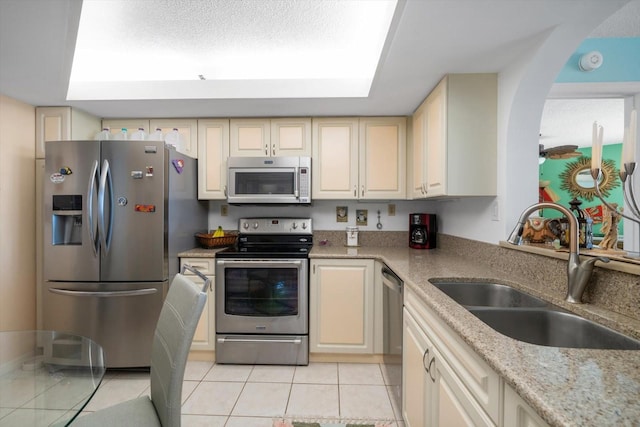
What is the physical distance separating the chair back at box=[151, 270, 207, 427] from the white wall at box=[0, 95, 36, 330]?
2.03 metres

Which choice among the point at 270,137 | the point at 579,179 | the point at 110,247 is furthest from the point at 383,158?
the point at 579,179

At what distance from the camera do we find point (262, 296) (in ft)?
7.64

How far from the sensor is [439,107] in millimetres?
1954

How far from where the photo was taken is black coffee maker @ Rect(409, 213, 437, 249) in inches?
105

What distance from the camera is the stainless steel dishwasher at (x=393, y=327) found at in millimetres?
1691

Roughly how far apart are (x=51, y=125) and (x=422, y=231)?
10.8 ft

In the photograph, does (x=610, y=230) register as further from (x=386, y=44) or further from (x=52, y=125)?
(x=52, y=125)

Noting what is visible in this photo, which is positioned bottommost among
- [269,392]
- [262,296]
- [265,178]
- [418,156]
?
[269,392]

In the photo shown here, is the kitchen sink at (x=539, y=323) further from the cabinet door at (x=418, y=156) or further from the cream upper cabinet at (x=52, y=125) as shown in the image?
the cream upper cabinet at (x=52, y=125)

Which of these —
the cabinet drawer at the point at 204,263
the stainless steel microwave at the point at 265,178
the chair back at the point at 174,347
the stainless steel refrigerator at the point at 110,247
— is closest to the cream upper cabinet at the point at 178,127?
the stainless steel microwave at the point at 265,178

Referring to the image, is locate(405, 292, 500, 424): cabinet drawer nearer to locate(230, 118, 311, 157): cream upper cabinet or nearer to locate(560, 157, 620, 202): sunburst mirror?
locate(230, 118, 311, 157): cream upper cabinet

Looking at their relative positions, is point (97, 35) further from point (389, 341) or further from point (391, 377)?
point (391, 377)

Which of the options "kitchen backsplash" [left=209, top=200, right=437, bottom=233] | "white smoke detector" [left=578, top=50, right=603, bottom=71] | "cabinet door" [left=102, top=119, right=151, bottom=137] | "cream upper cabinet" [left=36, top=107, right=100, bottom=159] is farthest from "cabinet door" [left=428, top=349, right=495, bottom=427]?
"cream upper cabinet" [left=36, top=107, right=100, bottom=159]

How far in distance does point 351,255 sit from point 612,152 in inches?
214
